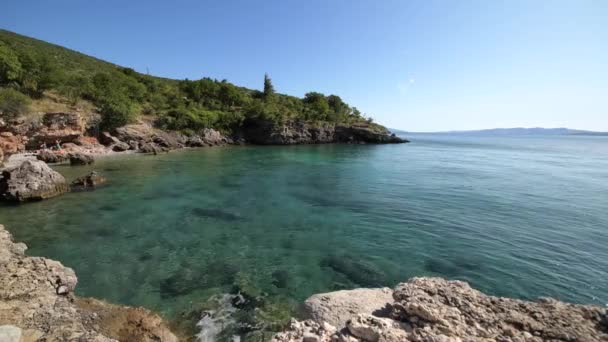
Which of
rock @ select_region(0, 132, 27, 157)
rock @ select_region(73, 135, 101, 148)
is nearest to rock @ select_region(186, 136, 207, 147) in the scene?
rock @ select_region(73, 135, 101, 148)

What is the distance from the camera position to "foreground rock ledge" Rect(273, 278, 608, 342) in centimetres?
541

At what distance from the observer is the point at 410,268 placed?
35.7 ft

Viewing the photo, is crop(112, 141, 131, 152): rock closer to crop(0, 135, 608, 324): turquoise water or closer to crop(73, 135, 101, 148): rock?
crop(73, 135, 101, 148): rock

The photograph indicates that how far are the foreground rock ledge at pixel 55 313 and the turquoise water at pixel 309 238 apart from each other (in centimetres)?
119

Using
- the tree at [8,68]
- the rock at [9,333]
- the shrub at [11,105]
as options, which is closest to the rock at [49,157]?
the shrub at [11,105]

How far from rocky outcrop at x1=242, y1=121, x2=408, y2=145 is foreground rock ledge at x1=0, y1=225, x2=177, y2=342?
68.0 m

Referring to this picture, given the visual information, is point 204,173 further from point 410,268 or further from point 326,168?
point 410,268

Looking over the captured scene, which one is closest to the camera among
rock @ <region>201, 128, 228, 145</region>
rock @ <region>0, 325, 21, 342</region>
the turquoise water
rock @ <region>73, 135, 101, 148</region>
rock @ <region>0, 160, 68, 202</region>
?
rock @ <region>0, 325, 21, 342</region>

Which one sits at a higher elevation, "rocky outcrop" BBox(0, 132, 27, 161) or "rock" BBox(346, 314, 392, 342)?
"rocky outcrop" BBox(0, 132, 27, 161)

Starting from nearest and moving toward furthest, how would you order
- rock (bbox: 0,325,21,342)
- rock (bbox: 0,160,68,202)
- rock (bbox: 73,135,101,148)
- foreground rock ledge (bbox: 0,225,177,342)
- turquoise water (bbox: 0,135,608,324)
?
rock (bbox: 0,325,21,342), foreground rock ledge (bbox: 0,225,177,342), turquoise water (bbox: 0,135,608,324), rock (bbox: 0,160,68,202), rock (bbox: 73,135,101,148)

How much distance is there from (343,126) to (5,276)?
8427cm

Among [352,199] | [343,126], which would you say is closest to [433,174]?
[352,199]

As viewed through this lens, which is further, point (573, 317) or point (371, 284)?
point (371, 284)

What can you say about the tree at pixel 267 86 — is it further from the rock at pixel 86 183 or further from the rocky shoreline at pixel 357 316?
the rocky shoreline at pixel 357 316
